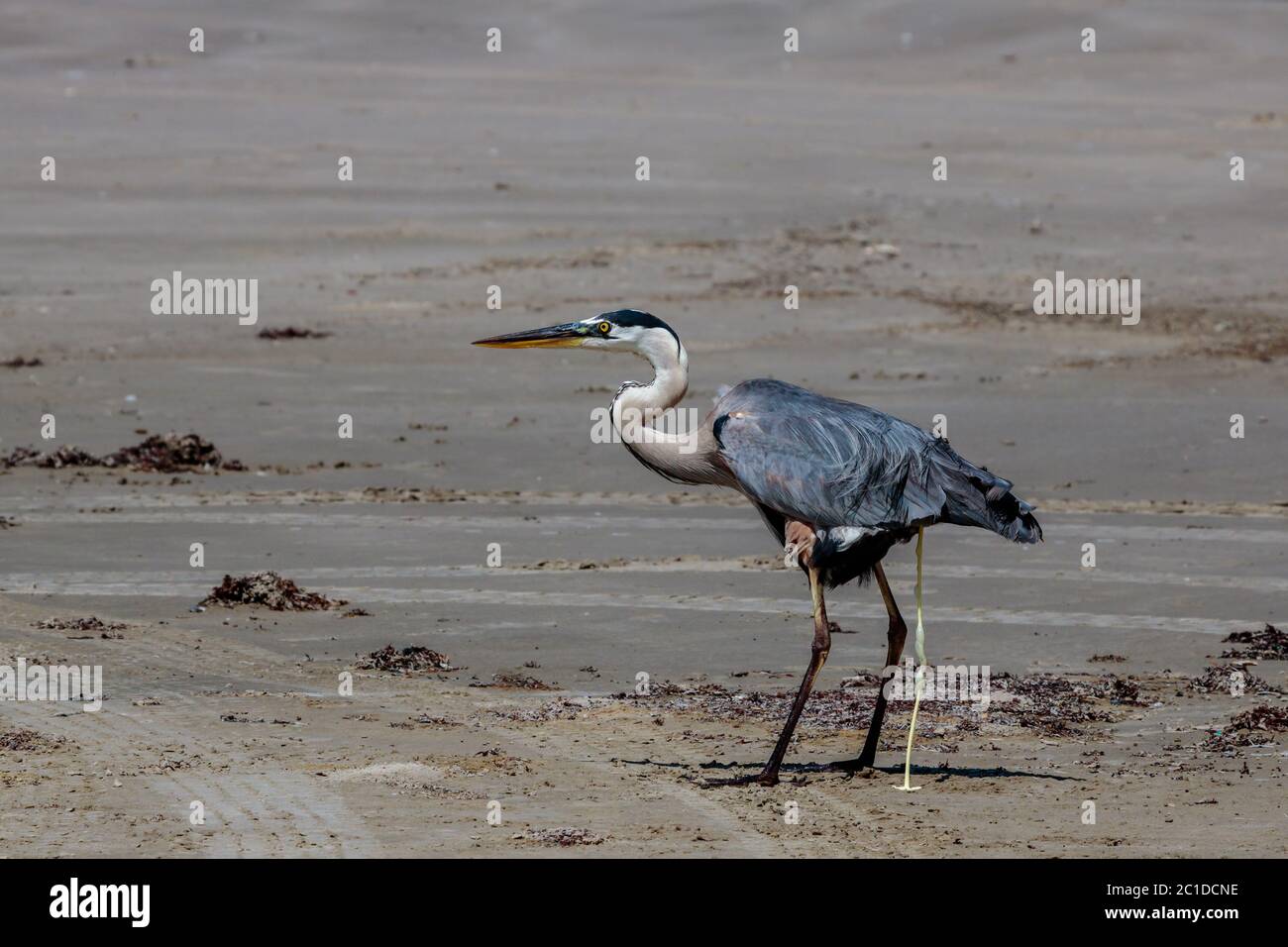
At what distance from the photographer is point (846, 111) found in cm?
4634

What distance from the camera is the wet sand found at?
10.4 metres

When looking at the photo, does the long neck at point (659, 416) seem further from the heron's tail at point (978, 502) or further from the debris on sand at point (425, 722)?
the debris on sand at point (425, 722)

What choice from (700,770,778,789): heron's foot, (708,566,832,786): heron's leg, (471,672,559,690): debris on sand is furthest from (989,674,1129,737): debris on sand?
(471,672,559,690): debris on sand

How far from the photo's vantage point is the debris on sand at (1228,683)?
12688 millimetres

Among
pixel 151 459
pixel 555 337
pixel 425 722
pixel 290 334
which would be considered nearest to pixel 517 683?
pixel 425 722

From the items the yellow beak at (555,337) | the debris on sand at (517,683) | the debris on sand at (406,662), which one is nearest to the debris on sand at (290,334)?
the debris on sand at (406,662)

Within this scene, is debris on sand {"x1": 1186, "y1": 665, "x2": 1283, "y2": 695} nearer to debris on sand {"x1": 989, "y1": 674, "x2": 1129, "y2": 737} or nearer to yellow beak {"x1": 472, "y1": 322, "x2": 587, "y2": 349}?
debris on sand {"x1": 989, "y1": 674, "x2": 1129, "y2": 737}

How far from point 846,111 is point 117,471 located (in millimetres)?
28854

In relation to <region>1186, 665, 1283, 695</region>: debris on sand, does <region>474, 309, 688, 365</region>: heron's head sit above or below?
above

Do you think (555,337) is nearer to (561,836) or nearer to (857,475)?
(857,475)

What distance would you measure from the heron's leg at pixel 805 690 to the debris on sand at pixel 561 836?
129 cm

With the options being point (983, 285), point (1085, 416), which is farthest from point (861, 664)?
point (983, 285)

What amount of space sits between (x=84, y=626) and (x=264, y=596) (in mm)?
1344

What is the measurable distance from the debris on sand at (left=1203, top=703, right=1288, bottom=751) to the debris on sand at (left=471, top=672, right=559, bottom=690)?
3.92 m
